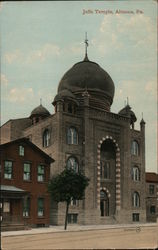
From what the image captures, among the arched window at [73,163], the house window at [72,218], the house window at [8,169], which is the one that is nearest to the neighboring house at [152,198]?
the house window at [72,218]

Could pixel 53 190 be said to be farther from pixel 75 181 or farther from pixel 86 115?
pixel 86 115

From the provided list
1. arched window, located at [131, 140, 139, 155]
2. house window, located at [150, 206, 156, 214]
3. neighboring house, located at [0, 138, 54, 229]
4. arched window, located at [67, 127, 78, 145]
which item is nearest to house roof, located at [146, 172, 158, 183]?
house window, located at [150, 206, 156, 214]

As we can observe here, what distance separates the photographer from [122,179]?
34.1 meters

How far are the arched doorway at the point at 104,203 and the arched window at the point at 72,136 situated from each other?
5.37 meters

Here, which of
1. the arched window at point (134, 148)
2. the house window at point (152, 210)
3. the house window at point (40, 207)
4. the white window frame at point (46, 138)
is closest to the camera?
the house window at point (40, 207)

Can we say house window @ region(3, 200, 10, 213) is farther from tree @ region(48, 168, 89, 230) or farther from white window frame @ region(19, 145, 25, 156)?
tree @ region(48, 168, 89, 230)

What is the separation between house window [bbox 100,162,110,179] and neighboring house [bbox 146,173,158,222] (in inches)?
371

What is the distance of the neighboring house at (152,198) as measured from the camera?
4144 cm

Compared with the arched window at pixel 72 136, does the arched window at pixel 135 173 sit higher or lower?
lower

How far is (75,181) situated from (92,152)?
6458 millimetres

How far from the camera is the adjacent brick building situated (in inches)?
1208

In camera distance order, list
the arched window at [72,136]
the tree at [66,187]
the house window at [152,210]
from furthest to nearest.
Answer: the house window at [152,210]
the arched window at [72,136]
the tree at [66,187]

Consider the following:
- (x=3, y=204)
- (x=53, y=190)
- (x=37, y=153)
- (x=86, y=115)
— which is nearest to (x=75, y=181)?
(x=53, y=190)

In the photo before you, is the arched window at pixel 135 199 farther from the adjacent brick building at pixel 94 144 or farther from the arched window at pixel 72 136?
the arched window at pixel 72 136
